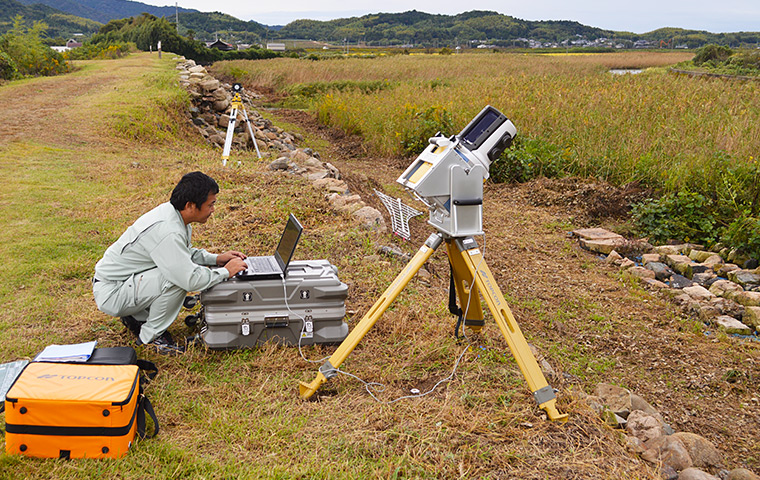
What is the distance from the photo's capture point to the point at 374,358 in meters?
3.39

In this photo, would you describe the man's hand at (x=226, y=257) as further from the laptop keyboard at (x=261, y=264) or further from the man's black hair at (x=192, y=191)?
the man's black hair at (x=192, y=191)

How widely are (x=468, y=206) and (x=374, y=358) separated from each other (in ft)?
4.16

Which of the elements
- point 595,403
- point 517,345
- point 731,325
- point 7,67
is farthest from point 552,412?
point 7,67

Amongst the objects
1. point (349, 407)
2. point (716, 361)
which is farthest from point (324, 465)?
point (716, 361)

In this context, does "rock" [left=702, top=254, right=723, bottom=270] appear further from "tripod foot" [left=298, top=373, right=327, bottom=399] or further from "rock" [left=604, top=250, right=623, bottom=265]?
"tripod foot" [left=298, top=373, right=327, bottom=399]

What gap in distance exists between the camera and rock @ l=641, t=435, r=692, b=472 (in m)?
2.56

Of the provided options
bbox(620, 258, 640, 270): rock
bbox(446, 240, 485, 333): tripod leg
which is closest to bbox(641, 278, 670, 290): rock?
bbox(620, 258, 640, 270): rock

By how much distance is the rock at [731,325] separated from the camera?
4484 mm

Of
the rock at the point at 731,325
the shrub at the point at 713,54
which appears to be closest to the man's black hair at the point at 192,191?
the rock at the point at 731,325

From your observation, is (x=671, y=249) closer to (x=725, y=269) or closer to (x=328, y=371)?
(x=725, y=269)

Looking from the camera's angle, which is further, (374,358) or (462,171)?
(374,358)

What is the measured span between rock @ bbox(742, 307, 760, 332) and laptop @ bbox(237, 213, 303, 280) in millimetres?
4009

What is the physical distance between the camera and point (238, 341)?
133 inches

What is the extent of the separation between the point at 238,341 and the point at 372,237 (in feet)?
7.72
